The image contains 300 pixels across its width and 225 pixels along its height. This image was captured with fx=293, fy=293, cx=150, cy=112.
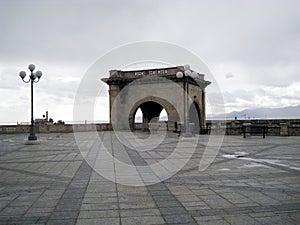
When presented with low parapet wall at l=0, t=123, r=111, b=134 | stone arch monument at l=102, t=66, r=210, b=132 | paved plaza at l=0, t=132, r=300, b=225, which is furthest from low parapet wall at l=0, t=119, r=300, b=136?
paved plaza at l=0, t=132, r=300, b=225

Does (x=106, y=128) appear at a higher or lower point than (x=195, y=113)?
lower

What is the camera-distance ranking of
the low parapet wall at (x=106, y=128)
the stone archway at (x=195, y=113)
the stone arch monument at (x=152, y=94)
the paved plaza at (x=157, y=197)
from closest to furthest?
the paved plaza at (x=157, y=197), the low parapet wall at (x=106, y=128), the stone arch monument at (x=152, y=94), the stone archway at (x=195, y=113)

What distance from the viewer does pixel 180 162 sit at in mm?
9102

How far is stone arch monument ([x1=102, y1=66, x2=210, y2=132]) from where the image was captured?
27922 millimetres

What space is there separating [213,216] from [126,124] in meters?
26.4

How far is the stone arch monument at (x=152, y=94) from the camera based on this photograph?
91.6ft

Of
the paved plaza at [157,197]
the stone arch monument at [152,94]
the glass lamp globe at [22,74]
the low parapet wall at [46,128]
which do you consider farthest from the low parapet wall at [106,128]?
the paved plaza at [157,197]

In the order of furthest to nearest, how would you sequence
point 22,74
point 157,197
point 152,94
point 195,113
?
point 195,113 < point 152,94 < point 22,74 < point 157,197

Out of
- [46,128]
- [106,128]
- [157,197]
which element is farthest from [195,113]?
[157,197]

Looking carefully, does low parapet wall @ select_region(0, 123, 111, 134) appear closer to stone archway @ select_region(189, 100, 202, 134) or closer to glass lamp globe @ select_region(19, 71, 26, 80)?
stone archway @ select_region(189, 100, 202, 134)

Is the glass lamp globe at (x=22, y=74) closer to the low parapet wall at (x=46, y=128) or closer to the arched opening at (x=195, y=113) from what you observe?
the low parapet wall at (x=46, y=128)

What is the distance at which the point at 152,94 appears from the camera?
2906 centimetres

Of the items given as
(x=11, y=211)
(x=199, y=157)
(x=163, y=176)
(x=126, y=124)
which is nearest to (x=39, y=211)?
(x=11, y=211)

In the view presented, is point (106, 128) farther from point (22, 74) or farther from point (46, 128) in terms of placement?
point (22, 74)
